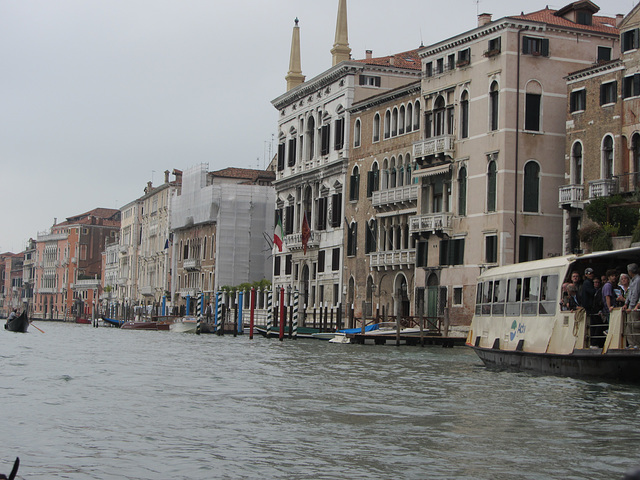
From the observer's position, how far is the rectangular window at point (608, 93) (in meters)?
29.1

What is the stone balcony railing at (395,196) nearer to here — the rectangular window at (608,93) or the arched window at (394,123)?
the arched window at (394,123)

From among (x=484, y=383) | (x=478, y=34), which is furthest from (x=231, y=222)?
(x=484, y=383)

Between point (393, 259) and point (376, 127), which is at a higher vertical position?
point (376, 127)

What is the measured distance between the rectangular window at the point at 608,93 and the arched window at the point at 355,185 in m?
15.0

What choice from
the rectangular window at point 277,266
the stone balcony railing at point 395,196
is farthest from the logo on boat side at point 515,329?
the rectangular window at point 277,266

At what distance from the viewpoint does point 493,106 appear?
33875 millimetres

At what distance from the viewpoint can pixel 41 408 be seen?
478 inches

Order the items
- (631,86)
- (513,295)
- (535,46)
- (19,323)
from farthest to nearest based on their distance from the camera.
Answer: (19,323)
(535,46)
(631,86)
(513,295)

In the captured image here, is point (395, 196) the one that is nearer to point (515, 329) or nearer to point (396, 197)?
point (396, 197)

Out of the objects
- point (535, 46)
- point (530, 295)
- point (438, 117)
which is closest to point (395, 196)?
point (438, 117)

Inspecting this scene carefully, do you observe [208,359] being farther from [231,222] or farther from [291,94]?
[231,222]

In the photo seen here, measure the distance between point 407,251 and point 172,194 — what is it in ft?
121

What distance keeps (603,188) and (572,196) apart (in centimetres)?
168

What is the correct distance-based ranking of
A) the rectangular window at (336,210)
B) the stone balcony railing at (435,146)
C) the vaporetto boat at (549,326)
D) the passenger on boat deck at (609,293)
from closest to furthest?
the vaporetto boat at (549,326)
the passenger on boat deck at (609,293)
the stone balcony railing at (435,146)
the rectangular window at (336,210)
